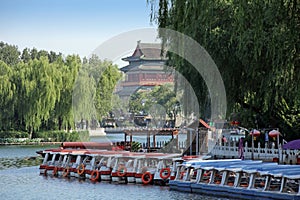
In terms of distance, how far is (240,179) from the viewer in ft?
67.6

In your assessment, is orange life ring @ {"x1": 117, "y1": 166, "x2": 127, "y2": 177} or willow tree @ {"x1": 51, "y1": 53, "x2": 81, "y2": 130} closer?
orange life ring @ {"x1": 117, "y1": 166, "x2": 127, "y2": 177}

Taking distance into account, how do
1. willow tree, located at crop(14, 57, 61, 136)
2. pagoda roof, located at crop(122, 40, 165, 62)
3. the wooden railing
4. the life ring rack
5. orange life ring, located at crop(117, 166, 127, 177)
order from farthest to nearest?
pagoda roof, located at crop(122, 40, 165, 62) < willow tree, located at crop(14, 57, 61, 136) < the life ring rack < orange life ring, located at crop(117, 166, 127, 177) < the wooden railing

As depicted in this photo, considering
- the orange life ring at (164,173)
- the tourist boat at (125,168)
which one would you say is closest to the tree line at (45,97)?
the tourist boat at (125,168)

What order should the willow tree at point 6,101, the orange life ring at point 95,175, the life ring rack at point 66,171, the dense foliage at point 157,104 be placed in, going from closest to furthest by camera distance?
the orange life ring at point 95,175, the life ring rack at point 66,171, the willow tree at point 6,101, the dense foliage at point 157,104

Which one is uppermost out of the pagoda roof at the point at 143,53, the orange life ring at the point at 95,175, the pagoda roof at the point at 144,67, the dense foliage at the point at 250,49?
the pagoda roof at the point at 143,53

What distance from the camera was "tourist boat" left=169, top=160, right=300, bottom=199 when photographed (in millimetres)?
18469

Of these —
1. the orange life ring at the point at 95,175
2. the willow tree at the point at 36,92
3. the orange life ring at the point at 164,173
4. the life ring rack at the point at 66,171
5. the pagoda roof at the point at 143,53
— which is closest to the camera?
the orange life ring at the point at 164,173

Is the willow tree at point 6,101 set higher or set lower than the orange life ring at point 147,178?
higher

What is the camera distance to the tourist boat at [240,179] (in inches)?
727

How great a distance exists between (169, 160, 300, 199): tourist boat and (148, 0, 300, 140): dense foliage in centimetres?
245

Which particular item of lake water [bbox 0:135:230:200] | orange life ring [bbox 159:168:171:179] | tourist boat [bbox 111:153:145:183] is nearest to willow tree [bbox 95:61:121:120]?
lake water [bbox 0:135:230:200]

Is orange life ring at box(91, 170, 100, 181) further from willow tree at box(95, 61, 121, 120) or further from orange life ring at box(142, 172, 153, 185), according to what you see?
willow tree at box(95, 61, 121, 120)

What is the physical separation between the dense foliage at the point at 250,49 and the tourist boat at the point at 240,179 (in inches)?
96.3

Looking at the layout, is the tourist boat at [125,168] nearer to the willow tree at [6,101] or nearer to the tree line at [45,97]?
the tree line at [45,97]
